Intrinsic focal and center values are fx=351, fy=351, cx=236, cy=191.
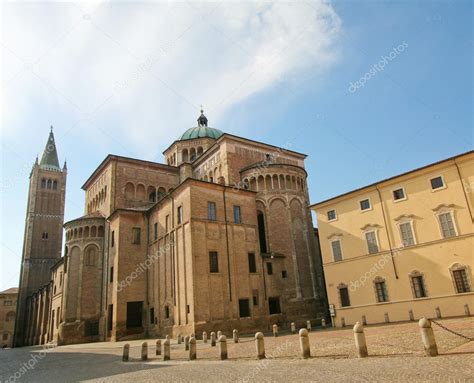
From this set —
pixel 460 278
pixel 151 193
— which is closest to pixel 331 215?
pixel 460 278

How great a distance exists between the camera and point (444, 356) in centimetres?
877

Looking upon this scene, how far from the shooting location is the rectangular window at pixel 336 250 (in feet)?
87.9

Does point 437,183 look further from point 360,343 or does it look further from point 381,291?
point 360,343

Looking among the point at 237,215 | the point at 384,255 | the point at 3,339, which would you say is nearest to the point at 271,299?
the point at 237,215

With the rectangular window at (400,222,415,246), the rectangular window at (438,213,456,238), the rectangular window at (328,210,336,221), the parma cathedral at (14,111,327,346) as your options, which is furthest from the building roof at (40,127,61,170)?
the rectangular window at (438,213,456,238)

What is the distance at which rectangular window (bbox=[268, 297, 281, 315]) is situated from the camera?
1156 inches

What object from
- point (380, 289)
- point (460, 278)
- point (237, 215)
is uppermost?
point (237, 215)

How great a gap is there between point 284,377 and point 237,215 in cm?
2173

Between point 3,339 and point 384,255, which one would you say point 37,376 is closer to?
point 384,255

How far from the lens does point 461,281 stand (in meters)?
20.7

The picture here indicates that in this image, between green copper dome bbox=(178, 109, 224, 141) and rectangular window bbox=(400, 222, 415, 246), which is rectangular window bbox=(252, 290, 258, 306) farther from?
green copper dome bbox=(178, 109, 224, 141)

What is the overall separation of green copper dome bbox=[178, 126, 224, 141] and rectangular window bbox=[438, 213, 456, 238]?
3029 centimetres

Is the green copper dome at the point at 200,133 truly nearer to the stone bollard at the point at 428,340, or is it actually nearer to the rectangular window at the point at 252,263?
the rectangular window at the point at 252,263

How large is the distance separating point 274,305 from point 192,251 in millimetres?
9289
